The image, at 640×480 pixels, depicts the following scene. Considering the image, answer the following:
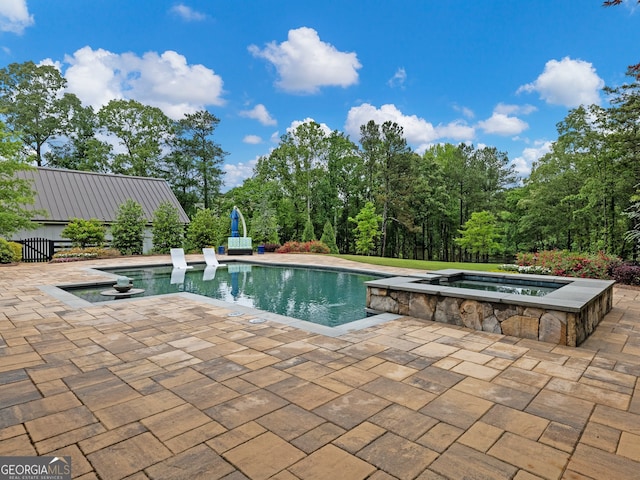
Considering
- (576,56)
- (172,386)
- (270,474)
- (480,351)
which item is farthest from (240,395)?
(576,56)

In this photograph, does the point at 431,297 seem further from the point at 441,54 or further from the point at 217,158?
the point at 217,158

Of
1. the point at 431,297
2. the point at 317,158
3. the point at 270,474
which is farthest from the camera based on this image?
the point at 317,158

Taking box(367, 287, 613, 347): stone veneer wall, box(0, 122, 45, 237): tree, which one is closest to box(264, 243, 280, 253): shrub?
box(0, 122, 45, 237): tree

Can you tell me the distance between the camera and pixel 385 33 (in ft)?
49.9

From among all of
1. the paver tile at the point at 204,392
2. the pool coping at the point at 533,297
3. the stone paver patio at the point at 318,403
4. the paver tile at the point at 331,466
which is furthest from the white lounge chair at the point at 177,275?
the paver tile at the point at 331,466

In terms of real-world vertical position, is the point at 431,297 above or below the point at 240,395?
above

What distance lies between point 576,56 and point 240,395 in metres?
18.2

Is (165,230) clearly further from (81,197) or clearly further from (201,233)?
(81,197)

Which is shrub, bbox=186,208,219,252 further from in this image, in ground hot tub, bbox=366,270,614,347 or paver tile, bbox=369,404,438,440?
paver tile, bbox=369,404,438,440

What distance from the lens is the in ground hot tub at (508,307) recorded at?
150 inches

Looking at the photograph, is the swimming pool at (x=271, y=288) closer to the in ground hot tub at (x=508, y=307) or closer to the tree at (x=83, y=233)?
the in ground hot tub at (x=508, y=307)
